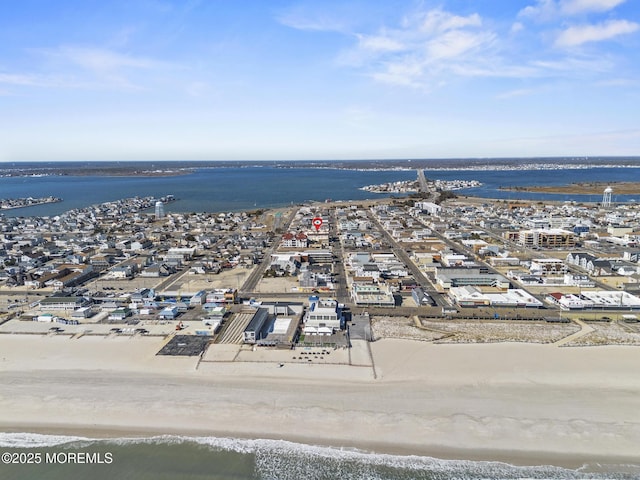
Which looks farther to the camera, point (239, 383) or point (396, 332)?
point (396, 332)

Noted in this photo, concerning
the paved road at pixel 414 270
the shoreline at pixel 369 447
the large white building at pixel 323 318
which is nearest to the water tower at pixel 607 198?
the paved road at pixel 414 270

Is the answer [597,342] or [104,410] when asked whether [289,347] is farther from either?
[597,342]

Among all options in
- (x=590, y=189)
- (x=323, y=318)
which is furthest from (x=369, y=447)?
(x=590, y=189)

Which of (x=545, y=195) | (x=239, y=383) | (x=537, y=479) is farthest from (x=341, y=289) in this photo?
(x=545, y=195)

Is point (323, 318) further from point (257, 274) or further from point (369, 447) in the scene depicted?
point (257, 274)

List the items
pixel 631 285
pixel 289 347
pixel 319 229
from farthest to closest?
pixel 319 229, pixel 631 285, pixel 289 347

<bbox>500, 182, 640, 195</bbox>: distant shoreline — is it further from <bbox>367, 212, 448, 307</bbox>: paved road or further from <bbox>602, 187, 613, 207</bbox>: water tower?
<bbox>367, 212, 448, 307</bbox>: paved road
